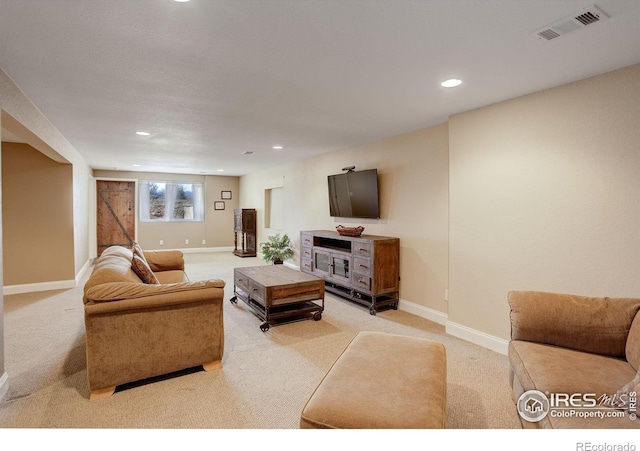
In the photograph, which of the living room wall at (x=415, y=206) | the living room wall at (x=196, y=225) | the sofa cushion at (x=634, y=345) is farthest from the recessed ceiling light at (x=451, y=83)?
the living room wall at (x=196, y=225)

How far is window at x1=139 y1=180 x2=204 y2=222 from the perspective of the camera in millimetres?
8828

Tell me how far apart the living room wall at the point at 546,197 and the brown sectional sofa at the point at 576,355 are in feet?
2.06

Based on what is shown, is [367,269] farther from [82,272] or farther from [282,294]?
[82,272]

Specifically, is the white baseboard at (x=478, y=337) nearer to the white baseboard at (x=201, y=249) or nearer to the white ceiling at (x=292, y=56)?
the white ceiling at (x=292, y=56)

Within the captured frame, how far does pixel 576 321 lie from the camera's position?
1910 millimetres

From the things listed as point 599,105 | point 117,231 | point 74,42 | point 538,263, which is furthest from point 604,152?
point 117,231

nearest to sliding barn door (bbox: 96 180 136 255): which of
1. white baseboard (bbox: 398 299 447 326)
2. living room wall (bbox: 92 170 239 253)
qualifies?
living room wall (bbox: 92 170 239 253)

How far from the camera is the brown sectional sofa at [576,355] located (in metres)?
1.36

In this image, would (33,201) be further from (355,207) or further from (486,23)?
(486,23)

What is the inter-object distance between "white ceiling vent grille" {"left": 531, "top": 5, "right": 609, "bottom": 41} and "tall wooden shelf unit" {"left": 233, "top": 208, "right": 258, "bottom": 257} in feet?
25.2

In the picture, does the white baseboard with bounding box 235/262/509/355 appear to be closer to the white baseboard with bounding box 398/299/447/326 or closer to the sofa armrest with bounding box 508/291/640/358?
the white baseboard with bounding box 398/299/447/326

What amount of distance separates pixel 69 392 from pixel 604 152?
4.24m

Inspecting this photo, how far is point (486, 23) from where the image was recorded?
1.71 metres

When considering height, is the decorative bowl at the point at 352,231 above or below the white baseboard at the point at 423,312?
above
